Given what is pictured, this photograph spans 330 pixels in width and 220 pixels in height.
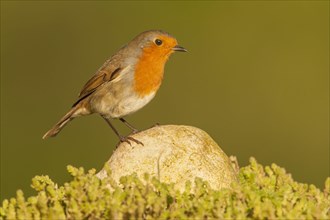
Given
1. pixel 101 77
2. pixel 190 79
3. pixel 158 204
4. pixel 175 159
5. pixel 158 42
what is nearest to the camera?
pixel 158 204

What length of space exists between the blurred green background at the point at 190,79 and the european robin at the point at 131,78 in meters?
6.08

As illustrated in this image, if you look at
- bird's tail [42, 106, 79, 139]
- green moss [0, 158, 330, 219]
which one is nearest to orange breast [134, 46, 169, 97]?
bird's tail [42, 106, 79, 139]

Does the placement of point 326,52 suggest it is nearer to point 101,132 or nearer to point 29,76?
point 101,132

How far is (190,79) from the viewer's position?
21.2 meters

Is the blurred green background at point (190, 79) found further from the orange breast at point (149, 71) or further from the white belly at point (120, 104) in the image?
the orange breast at point (149, 71)

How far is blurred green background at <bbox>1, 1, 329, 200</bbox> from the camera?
18.4 meters

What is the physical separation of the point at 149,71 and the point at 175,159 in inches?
90.5

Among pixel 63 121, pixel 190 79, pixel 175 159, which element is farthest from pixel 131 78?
pixel 190 79

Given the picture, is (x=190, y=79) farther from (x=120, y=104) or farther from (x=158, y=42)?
(x=120, y=104)

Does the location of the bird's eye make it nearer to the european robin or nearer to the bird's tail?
the european robin

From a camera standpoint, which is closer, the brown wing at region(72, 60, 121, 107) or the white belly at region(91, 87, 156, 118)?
the white belly at region(91, 87, 156, 118)

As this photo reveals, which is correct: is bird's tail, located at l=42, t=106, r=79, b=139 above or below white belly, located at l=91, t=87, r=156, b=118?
above

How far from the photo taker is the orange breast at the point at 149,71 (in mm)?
9852

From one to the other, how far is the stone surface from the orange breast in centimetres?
158
